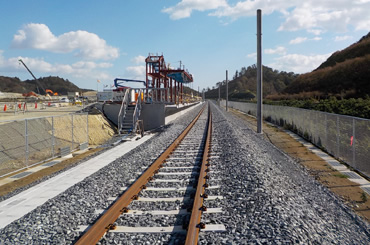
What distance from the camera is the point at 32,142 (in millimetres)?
16234

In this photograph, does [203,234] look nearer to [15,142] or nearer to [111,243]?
[111,243]

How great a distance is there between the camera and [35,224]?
5.05m

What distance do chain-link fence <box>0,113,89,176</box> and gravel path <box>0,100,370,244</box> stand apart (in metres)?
6.14

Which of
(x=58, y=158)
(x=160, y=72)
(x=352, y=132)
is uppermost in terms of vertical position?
(x=160, y=72)

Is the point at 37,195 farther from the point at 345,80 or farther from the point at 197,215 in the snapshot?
the point at 345,80

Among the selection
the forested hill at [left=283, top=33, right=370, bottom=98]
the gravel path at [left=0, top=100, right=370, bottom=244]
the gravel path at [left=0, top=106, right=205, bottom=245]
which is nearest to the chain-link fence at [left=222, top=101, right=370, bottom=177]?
the gravel path at [left=0, top=100, right=370, bottom=244]

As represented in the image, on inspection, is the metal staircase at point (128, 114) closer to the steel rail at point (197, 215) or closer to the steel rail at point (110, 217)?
the steel rail at point (110, 217)

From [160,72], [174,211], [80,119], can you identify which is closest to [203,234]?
[174,211]

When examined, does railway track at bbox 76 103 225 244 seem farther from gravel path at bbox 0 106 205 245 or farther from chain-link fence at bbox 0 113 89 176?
chain-link fence at bbox 0 113 89 176

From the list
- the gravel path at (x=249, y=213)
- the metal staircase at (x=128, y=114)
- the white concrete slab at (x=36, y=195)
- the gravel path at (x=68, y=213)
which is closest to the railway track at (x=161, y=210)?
the gravel path at (x=249, y=213)

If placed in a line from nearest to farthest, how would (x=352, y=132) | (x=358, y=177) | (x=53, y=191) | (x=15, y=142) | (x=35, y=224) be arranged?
(x=35, y=224) < (x=53, y=191) < (x=358, y=177) < (x=352, y=132) < (x=15, y=142)

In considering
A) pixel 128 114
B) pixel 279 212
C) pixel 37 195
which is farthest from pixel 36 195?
pixel 128 114

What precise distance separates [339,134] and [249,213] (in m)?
7.49

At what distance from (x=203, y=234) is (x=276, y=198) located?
198cm
